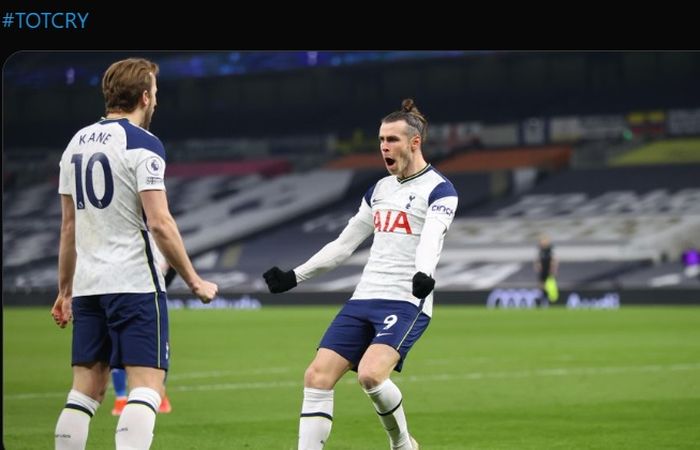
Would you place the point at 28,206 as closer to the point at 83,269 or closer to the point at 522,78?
the point at 522,78

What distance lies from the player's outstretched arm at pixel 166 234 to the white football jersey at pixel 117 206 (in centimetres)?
7

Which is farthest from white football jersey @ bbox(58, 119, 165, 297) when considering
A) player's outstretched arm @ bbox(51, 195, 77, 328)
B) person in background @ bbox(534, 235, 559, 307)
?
person in background @ bbox(534, 235, 559, 307)

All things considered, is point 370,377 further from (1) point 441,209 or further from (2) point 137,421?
(2) point 137,421

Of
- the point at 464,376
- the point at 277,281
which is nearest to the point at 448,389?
the point at 464,376

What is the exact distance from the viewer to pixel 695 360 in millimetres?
17641

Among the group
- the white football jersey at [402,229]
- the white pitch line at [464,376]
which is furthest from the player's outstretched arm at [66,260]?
the white pitch line at [464,376]

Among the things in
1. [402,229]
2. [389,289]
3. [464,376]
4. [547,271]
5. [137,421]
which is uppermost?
[402,229]

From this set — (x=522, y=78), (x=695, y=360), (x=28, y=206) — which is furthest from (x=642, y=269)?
(x=28, y=206)

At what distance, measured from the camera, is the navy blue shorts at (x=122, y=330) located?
6594 mm

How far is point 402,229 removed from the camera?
8.16 metres

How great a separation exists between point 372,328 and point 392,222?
69cm

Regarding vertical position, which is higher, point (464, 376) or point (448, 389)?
point (448, 389)

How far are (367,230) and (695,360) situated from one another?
10389 millimetres

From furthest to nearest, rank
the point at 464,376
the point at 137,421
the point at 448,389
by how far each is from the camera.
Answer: the point at 464,376, the point at 448,389, the point at 137,421
